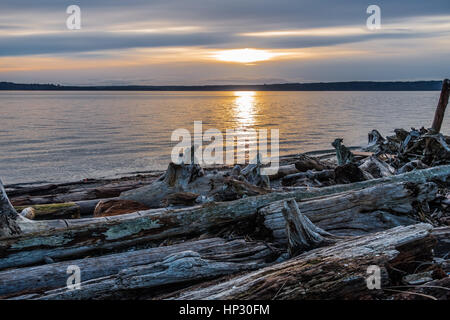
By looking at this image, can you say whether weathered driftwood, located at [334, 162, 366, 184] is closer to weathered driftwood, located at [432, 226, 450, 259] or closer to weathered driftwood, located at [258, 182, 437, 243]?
weathered driftwood, located at [258, 182, 437, 243]

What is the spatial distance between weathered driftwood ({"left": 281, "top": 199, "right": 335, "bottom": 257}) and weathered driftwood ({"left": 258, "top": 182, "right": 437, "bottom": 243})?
0.87 meters

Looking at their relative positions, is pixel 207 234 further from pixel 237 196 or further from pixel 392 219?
pixel 392 219

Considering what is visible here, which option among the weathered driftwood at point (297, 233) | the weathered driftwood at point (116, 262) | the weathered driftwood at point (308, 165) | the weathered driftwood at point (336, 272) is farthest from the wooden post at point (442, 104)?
the weathered driftwood at point (116, 262)

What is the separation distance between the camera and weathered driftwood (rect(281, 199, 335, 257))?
15.7 ft

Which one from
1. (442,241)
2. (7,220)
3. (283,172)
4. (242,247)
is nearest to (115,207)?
(7,220)

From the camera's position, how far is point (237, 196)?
7.06 m

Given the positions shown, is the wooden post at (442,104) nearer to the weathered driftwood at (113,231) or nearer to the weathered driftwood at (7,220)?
the weathered driftwood at (113,231)

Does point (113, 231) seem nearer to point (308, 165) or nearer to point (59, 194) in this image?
point (59, 194)

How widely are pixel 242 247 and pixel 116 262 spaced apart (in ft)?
4.98

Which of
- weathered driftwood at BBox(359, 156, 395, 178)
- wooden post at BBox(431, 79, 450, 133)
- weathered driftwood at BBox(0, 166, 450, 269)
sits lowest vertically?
weathered driftwood at BBox(0, 166, 450, 269)

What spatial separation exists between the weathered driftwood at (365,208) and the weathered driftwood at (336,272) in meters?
1.43

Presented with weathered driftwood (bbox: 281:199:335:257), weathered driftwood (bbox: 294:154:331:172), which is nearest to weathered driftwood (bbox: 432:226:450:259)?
weathered driftwood (bbox: 281:199:335:257)

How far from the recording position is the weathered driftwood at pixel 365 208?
19.9 ft
